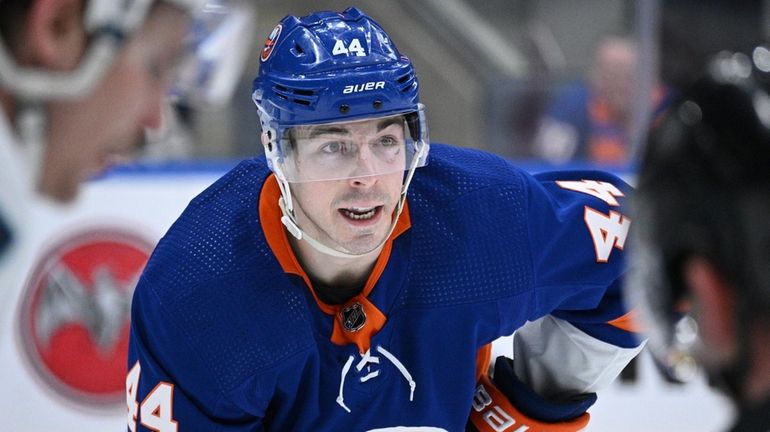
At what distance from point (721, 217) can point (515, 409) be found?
5.03ft

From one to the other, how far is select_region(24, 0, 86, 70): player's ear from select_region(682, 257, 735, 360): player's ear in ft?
9.70

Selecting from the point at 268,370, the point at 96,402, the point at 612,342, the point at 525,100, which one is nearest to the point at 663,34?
the point at 525,100

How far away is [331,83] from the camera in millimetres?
2014

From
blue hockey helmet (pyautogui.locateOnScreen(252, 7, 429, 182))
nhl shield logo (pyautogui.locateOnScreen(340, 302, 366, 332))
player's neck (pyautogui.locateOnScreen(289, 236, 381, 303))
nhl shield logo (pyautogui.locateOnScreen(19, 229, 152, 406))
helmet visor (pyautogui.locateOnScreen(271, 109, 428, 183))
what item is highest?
blue hockey helmet (pyautogui.locateOnScreen(252, 7, 429, 182))

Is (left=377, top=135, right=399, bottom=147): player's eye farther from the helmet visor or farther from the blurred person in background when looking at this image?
the blurred person in background

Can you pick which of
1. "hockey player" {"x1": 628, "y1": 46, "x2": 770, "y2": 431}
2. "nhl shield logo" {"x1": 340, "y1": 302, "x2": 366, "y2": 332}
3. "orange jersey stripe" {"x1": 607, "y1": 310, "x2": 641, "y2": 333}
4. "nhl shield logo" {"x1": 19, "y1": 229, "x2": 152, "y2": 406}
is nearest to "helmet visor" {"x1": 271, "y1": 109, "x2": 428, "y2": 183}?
"nhl shield logo" {"x1": 340, "y1": 302, "x2": 366, "y2": 332}

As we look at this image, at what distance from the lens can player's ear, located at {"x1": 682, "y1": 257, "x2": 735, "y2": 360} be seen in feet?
3.07

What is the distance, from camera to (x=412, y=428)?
7.11 feet

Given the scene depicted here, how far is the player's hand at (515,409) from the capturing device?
7.92ft

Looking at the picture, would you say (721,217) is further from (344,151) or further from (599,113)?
(599,113)

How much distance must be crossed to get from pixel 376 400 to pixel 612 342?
1.75ft

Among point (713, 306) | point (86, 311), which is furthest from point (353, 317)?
point (86, 311)

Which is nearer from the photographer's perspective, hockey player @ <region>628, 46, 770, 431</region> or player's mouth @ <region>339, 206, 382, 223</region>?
hockey player @ <region>628, 46, 770, 431</region>

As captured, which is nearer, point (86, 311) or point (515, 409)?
point (515, 409)
